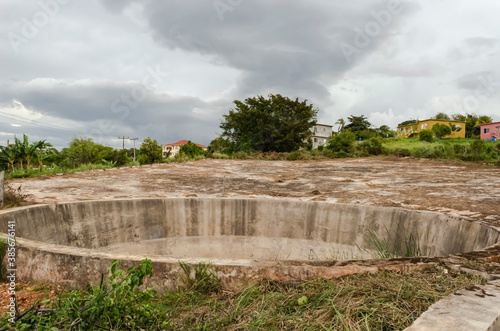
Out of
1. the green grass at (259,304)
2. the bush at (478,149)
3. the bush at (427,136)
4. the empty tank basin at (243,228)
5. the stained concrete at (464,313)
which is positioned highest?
the bush at (427,136)

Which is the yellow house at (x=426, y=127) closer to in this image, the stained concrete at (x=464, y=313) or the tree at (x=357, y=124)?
the tree at (x=357, y=124)

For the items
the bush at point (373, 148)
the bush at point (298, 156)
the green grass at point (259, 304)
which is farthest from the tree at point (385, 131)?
the green grass at point (259, 304)

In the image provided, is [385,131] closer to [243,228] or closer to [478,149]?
[478,149]

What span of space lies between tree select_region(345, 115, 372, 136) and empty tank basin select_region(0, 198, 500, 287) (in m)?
42.6

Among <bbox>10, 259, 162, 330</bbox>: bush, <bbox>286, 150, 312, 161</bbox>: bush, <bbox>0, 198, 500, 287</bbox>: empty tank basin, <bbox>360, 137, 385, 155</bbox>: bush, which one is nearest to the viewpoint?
<bbox>10, 259, 162, 330</bbox>: bush

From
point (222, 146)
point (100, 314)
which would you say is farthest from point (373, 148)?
point (100, 314)

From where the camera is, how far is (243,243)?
547 cm

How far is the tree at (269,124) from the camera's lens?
27.2 metres

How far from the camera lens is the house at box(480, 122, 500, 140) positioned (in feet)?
113

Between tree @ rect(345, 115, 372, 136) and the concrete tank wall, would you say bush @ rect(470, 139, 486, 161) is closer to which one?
the concrete tank wall

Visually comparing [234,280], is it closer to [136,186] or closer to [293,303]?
[293,303]

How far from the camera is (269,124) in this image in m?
27.6

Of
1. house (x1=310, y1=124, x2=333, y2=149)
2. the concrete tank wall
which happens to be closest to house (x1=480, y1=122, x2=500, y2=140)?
house (x1=310, y1=124, x2=333, y2=149)

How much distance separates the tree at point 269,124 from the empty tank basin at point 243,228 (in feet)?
68.9
